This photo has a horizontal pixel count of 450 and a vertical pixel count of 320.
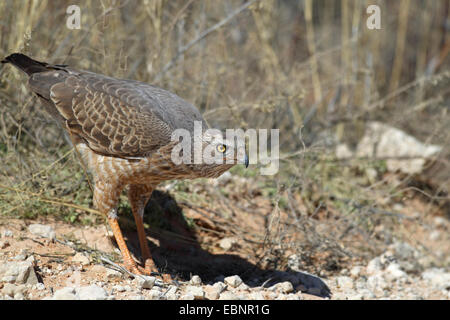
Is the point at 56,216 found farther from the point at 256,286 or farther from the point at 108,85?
the point at 256,286

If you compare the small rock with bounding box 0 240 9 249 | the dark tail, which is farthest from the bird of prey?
the small rock with bounding box 0 240 9 249

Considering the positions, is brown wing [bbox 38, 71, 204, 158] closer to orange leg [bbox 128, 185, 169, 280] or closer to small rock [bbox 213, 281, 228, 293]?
orange leg [bbox 128, 185, 169, 280]

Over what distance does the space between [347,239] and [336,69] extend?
3.93 metres

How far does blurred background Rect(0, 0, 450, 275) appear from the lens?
15.9ft

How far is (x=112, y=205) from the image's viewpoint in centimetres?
408

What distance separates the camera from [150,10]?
590 cm

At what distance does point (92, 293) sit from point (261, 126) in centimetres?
369

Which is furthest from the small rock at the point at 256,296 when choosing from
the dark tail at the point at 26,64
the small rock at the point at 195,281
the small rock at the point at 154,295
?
the dark tail at the point at 26,64

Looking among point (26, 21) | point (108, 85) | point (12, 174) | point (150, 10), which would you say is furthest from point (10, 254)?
point (150, 10)

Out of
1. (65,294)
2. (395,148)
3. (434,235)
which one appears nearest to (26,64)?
(65,294)

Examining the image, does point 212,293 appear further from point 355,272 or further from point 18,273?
point 355,272

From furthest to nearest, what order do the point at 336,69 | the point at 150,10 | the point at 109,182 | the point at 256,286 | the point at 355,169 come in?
the point at 336,69 → the point at 355,169 → the point at 150,10 → the point at 256,286 → the point at 109,182

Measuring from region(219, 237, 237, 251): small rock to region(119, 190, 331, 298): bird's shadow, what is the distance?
0.40 ft

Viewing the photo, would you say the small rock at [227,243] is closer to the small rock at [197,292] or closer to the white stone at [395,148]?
the small rock at [197,292]
